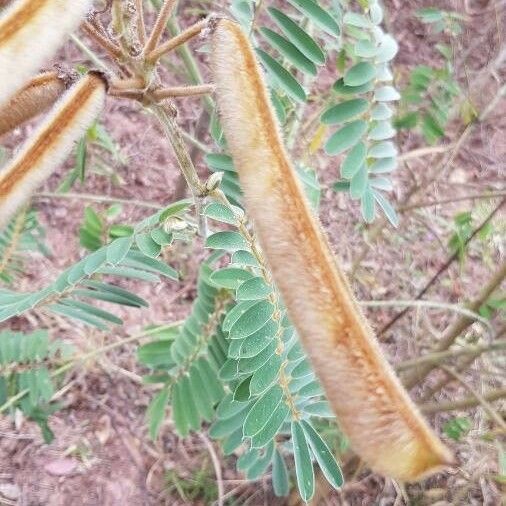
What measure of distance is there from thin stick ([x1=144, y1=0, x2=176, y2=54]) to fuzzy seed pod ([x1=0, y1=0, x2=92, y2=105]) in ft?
0.34

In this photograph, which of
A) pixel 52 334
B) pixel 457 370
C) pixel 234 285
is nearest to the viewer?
pixel 234 285

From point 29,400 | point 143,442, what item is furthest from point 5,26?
point 143,442

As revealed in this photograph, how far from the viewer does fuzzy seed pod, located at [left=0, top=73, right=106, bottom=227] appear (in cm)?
60

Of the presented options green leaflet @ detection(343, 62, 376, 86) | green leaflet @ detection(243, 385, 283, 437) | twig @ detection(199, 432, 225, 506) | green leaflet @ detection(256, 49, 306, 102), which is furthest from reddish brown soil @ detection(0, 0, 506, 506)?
green leaflet @ detection(243, 385, 283, 437)

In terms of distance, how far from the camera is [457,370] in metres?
1.56

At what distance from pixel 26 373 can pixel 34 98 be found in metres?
0.78

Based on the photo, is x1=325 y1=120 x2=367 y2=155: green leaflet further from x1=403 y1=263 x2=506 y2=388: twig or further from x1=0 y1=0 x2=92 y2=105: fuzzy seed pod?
x1=0 y1=0 x2=92 y2=105: fuzzy seed pod

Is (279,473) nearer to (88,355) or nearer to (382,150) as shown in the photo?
(88,355)

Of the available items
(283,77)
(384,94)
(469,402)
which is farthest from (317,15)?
(469,402)

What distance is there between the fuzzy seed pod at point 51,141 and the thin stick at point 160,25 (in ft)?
0.25

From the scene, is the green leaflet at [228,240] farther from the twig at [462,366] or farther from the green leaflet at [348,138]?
the twig at [462,366]

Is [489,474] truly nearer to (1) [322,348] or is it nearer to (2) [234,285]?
(2) [234,285]

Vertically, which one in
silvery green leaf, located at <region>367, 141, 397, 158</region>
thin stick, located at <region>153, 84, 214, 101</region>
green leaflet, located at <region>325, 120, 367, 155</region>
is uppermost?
thin stick, located at <region>153, 84, 214, 101</region>

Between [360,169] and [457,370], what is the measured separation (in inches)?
23.5
